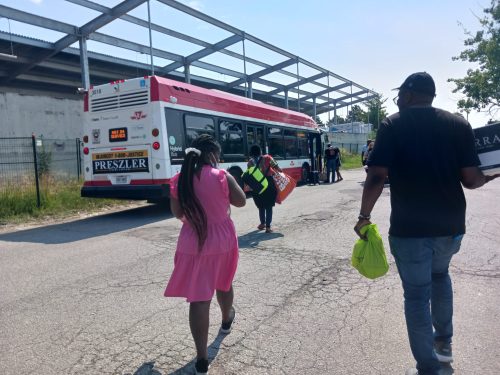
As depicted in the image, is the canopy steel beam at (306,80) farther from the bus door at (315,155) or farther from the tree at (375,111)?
the tree at (375,111)

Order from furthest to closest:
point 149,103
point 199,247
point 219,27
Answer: point 219,27 → point 149,103 → point 199,247

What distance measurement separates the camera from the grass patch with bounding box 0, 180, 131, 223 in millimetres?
10055

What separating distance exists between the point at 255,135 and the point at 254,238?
23.8 feet

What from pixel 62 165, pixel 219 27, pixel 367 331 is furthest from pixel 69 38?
pixel 367 331

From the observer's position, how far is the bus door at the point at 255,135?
43.8ft

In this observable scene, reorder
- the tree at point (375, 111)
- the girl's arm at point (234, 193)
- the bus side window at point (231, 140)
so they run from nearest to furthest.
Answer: the girl's arm at point (234, 193)
the bus side window at point (231, 140)
the tree at point (375, 111)

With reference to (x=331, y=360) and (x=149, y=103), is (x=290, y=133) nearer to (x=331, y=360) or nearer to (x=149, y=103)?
(x=149, y=103)

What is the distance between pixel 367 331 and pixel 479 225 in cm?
536

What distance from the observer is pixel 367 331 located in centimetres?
337

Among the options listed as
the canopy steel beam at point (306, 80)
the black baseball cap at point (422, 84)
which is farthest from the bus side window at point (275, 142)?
the canopy steel beam at point (306, 80)

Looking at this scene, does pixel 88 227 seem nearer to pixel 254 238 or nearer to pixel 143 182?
pixel 143 182

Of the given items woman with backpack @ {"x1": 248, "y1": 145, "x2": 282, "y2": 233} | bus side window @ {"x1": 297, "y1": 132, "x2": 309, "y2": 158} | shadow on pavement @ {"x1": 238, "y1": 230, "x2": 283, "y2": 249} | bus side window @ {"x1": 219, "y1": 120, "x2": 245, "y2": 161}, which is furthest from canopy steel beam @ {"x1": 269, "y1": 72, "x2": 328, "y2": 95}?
shadow on pavement @ {"x1": 238, "y1": 230, "x2": 283, "y2": 249}

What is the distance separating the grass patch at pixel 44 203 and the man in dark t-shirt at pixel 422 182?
9.58 m

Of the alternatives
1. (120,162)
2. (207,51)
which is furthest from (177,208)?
(207,51)
